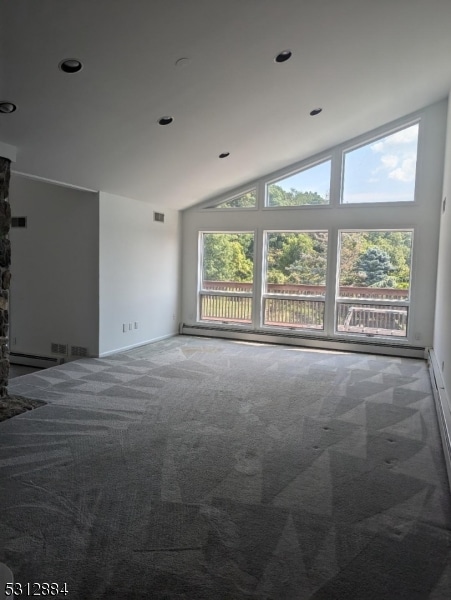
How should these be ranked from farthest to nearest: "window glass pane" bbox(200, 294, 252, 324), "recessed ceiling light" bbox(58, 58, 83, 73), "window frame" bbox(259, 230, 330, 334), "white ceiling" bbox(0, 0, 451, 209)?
"window glass pane" bbox(200, 294, 252, 324) < "window frame" bbox(259, 230, 330, 334) < "recessed ceiling light" bbox(58, 58, 83, 73) < "white ceiling" bbox(0, 0, 451, 209)

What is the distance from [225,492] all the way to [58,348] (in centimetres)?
427

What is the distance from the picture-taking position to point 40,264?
241 inches

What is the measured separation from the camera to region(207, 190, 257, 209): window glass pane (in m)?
7.56

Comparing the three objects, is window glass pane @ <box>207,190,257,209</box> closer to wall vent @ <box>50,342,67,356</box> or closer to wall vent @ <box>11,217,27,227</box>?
wall vent @ <box>11,217,27,227</box>

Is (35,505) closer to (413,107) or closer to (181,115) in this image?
(181,115)

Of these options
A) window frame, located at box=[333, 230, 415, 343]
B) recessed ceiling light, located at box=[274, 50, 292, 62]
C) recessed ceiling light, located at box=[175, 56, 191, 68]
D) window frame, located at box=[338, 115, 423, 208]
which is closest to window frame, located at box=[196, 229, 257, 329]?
window frame, located at box=[333, 230, 415, 343]

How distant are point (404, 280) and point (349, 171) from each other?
1966mm

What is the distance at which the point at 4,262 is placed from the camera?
4.10m

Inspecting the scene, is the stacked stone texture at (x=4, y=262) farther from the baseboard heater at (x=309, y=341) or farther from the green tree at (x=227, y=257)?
the green tree at (x=227, y=257)

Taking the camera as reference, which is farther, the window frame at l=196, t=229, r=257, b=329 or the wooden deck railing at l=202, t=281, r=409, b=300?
the window frame at l=196, t=229, r=257, b=329

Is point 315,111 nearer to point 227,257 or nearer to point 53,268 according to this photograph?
point 227,257

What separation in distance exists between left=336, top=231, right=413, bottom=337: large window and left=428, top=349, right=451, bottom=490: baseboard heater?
165 centimetres

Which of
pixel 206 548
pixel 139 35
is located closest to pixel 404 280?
pixel 139 35

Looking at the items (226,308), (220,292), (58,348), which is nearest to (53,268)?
(58,348)
